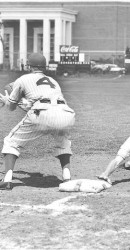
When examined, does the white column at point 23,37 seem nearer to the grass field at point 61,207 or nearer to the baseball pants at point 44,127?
the grass field at point 61,207

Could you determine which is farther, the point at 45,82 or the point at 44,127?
the point at 45,82

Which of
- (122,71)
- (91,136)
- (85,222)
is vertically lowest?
(122,71)

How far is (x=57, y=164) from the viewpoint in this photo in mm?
10242

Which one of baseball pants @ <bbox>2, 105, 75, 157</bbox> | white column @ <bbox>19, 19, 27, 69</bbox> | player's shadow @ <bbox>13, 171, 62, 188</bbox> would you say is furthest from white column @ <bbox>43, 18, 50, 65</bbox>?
baseball pants @ <bbox>2, 105, 75, 157</bbox>

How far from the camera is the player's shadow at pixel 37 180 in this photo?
28.0 ft

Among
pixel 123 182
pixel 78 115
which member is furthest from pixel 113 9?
pixel 123 182

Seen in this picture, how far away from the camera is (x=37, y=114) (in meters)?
7.74

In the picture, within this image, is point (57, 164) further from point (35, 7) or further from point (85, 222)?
point (35, 7)

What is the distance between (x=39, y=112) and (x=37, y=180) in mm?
1507

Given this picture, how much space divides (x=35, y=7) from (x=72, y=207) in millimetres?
67888

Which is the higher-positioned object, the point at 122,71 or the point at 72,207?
the point at 72,207

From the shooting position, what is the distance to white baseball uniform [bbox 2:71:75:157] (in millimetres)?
7703

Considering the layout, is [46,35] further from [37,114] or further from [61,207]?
[61,207]

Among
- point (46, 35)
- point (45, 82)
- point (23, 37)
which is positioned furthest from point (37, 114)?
point (23, 37)
